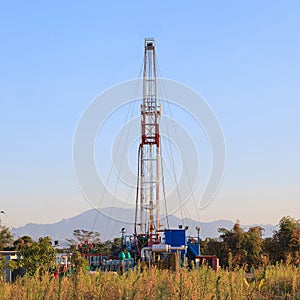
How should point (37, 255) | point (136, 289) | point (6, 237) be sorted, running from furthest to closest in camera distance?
point (6, 237), point (37, 255), point (136, 289)

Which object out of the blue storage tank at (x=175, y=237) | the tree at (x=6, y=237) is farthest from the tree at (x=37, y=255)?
the tree at (x=6, y=237)

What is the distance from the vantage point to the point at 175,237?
32688 mm

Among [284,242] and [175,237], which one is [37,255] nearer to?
[175,237]

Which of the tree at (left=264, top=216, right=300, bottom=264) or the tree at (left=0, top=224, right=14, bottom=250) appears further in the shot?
the tree at (left=0, top=224, right=14, bottom=250)

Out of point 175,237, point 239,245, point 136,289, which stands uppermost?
point 175,237

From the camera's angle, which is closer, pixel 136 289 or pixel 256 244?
pixel 136 289

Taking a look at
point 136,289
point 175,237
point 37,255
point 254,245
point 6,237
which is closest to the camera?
point 136,289

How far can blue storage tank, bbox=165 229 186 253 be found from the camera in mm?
32500

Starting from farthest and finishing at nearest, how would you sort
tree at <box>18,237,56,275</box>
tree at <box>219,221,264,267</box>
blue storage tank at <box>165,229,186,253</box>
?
tree at <box>219,221,264,267</box> → blue storage tank at <box>165,229,186,253</box> → tree at <box>18,237,56,275</box>

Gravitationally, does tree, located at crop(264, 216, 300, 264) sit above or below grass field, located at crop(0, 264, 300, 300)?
above

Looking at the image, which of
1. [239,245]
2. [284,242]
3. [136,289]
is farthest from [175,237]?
[136,289]

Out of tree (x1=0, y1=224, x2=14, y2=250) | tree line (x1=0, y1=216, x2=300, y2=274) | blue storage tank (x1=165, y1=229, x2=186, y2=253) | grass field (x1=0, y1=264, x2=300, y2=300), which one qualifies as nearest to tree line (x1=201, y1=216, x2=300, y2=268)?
tree line (x1=0, y1=216, x2=300, y2=274)

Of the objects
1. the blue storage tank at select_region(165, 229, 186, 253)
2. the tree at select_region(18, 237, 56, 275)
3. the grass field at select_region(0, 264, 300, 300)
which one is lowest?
the grass field at select_region(0, 264, 300, 300)

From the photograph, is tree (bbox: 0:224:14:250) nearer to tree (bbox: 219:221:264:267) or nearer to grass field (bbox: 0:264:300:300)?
tree (bbox: 219:221:264:267)
